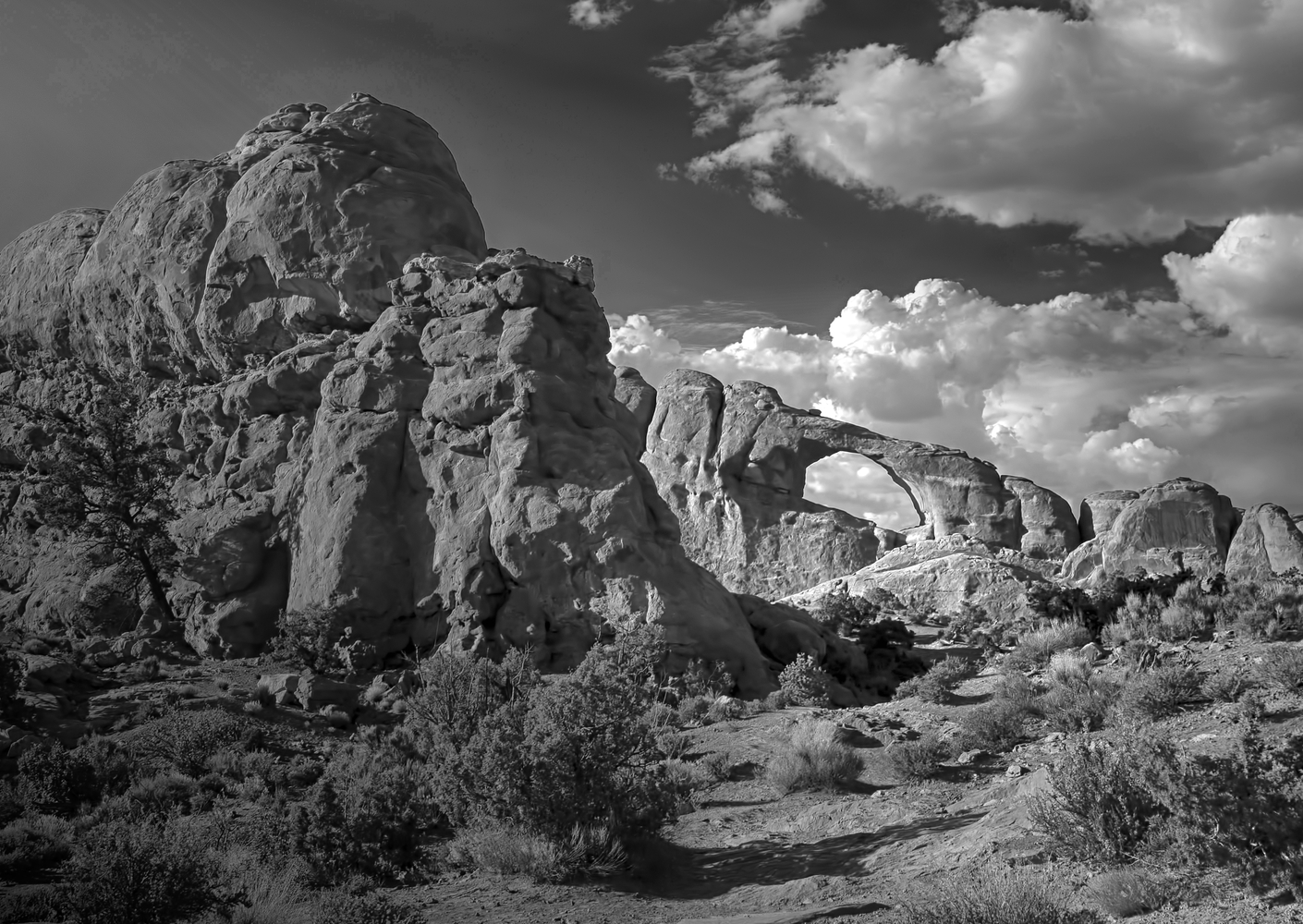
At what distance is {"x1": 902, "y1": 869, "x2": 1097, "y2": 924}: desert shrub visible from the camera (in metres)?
6.01

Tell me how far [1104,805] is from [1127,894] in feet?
3.51

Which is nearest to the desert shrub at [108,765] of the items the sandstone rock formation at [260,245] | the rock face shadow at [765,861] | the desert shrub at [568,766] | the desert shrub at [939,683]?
the desert shrub at [568,766]

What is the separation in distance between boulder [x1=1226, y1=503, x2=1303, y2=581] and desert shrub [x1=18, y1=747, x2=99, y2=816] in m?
42.2

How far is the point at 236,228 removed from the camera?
30172mm

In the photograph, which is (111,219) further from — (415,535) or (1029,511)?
(1029,511)

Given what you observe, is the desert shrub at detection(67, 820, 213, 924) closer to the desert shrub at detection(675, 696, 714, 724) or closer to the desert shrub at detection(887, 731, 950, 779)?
the desert shrub at detection(887, 731, 950, 779)

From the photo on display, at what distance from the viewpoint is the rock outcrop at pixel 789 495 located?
46.5m

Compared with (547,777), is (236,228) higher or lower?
higher

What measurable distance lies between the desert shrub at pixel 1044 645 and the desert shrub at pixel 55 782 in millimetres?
14331

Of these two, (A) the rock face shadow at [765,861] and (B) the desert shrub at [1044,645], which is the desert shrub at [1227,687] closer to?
(A) the rock face shadow at [765,861]

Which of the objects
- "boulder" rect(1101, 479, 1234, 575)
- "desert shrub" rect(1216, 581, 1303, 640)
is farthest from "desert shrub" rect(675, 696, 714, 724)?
"boulder" rect(1101, 479, 1234, 575)

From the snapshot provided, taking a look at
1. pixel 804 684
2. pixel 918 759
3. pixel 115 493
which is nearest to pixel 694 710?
pixel 804 684

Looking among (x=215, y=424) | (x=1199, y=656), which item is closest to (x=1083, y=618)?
(x=1199, y=656)

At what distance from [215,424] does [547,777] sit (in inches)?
922
